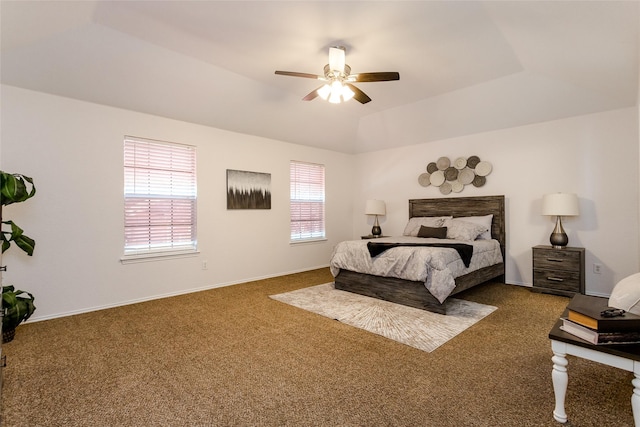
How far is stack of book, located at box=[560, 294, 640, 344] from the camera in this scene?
148 cm

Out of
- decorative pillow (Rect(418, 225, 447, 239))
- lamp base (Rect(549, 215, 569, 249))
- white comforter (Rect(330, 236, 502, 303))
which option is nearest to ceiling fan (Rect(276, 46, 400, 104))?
white comforter (Rect(330, 236, 502, 303))

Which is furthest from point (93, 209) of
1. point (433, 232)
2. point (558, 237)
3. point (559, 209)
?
point (558, 237)

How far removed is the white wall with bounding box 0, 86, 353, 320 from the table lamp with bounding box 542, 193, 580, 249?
13.9 ft

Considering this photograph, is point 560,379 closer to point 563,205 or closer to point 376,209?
point 563,205

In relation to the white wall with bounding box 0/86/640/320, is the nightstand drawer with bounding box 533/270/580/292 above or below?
below

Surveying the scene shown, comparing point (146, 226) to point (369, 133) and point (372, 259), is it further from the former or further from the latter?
point (369, 133)

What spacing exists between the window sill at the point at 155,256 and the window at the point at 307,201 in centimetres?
195

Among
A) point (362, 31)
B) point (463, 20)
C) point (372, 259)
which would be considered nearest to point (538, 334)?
point (372, 259)

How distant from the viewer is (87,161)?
3.59 metres

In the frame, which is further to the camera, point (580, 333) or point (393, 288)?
point (393, 288)

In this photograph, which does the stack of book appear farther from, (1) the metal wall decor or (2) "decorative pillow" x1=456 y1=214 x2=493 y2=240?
(1) the metal wall decor

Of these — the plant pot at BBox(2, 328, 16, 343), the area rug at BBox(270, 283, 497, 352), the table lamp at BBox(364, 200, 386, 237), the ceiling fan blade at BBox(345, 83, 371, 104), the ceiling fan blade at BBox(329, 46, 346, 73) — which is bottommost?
the area rug at BBox(270, 283, 497, 352)

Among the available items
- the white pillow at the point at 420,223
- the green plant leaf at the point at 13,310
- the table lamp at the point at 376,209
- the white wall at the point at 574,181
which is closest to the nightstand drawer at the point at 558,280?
the white wall at the point at 574,181

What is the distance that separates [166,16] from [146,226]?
8.21 feet
